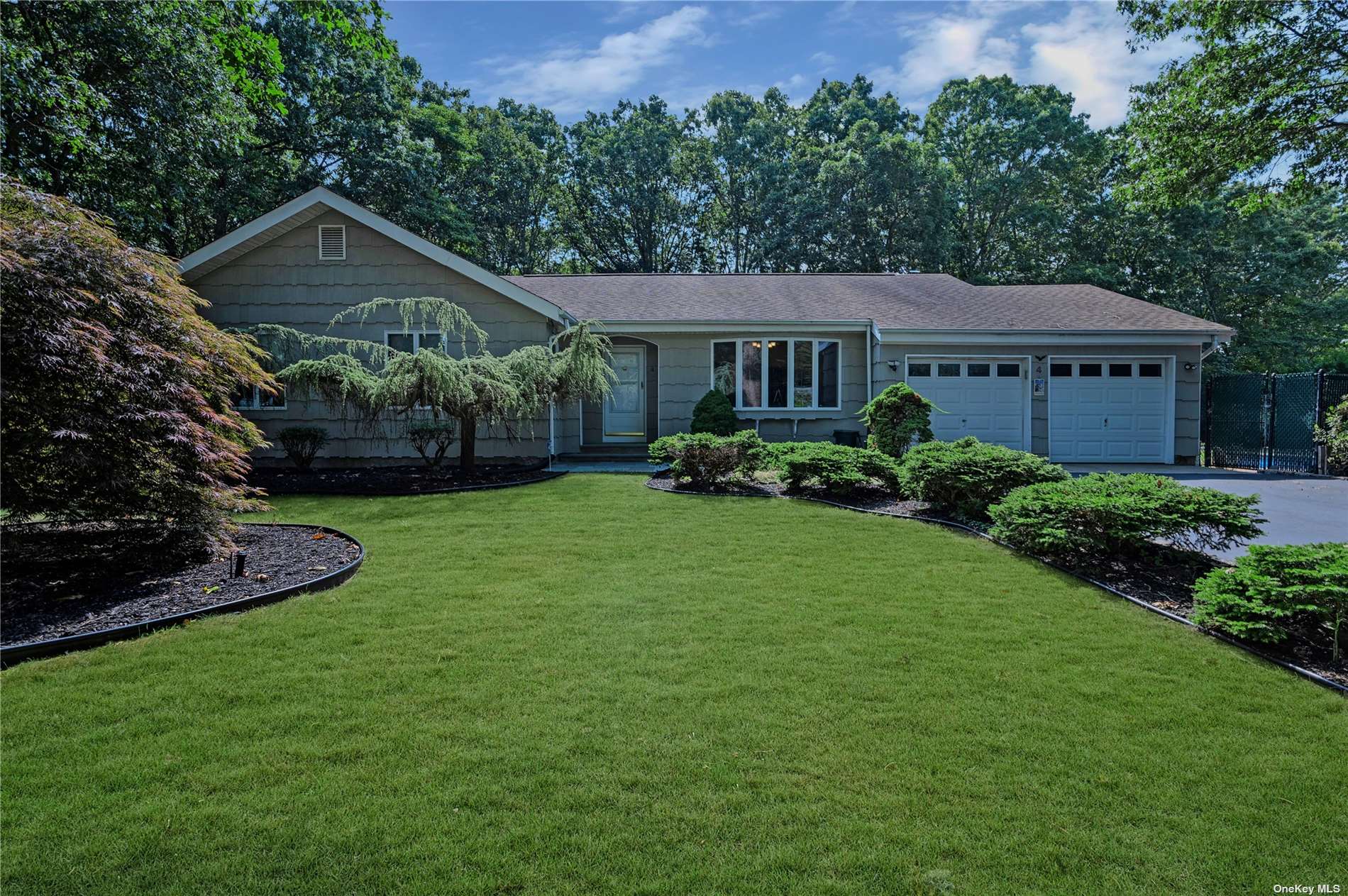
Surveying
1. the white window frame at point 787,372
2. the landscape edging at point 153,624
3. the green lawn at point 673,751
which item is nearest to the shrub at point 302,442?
the landscape edging at point 153,624

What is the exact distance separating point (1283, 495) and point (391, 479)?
1350 centimetres

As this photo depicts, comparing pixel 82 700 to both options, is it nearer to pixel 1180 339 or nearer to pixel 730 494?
pixel 730 494

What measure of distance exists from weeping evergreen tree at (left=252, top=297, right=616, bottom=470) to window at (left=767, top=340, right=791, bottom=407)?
3976 millimetres

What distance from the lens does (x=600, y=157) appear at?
30.2m

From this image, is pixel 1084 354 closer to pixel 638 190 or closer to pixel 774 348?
pixel 774 348

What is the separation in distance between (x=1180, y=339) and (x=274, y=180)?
24812mm

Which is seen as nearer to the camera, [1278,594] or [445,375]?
[1278,594]

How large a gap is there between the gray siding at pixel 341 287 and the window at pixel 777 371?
4674 mm

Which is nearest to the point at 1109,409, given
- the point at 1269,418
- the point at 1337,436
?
the point at 1269,418

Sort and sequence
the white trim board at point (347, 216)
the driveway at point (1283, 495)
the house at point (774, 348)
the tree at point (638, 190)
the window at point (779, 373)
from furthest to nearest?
1. the tree at point (638, 190)
2. the window at point (779, 373)
3. the house at point (774, 348)
4. the white trim board at point (347, 216)
5. the driveway at point (1283, 495)

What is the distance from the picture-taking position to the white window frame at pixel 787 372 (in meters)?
13.8

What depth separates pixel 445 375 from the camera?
373 inches

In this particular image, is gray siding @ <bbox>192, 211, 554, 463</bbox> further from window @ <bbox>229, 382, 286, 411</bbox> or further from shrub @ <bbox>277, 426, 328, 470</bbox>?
window @ <bbox>229, 382, 286, 411</bbox>

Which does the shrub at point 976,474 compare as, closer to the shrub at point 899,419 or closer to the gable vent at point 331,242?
the shrub at point 899,419
